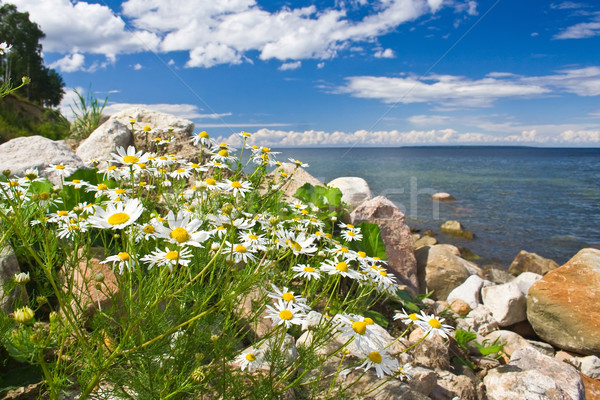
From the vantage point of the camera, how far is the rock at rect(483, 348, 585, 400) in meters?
3.24

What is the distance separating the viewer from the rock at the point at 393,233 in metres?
5.89

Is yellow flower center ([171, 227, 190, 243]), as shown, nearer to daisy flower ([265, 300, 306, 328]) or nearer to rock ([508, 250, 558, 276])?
daisy flower ([265, 300, 306, 328])

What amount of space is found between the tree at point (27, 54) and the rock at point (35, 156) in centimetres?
3178

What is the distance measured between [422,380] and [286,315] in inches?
59.0

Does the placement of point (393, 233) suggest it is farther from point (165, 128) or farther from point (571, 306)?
point (165, 128)

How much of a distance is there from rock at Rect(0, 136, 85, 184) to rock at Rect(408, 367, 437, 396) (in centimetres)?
443

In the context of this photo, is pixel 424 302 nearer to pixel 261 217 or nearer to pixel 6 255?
pixel 261 217

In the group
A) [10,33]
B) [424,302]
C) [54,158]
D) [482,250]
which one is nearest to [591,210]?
[482,250]

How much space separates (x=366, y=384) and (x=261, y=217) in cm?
145

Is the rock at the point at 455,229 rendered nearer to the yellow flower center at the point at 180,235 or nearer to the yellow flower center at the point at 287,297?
the yellow flower center at the point at 287,297

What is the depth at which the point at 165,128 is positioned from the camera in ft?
20.5

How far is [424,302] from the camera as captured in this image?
525 cm

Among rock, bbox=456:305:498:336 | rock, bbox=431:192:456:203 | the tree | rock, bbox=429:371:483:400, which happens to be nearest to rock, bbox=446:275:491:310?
rock, bbox=456:305:498:336

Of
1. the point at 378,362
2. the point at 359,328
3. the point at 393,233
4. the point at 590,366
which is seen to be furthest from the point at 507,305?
the point at 359,328
